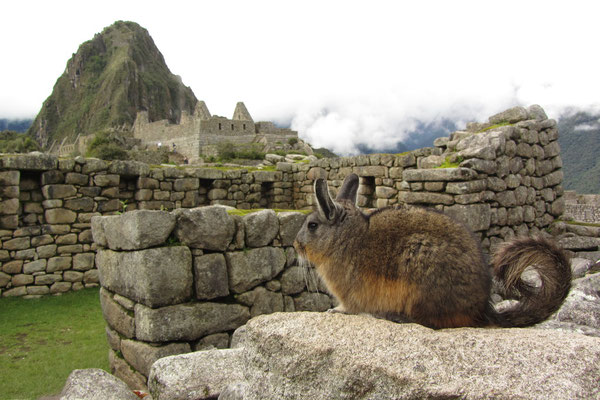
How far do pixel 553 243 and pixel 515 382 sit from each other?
1.41 meters

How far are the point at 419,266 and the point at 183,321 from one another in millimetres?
3324

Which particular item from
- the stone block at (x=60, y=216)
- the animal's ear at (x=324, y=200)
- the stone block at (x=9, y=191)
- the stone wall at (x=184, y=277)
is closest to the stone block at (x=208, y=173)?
the stone block at (x=60, y=216)

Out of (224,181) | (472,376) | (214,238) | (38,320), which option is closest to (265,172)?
(224,181)

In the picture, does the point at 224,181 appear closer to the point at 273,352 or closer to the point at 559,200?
the point at 559,200

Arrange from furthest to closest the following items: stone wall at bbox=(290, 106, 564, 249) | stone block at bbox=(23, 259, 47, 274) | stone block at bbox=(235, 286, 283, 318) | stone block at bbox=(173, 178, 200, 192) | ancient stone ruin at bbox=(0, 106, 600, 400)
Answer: stone block at bbox=(173, 178, 200, 192) < stone block at bbox=(23, 259, 47, 274) < stone wall at bbox=(290, 106, 564, 249) < stone block at bbox=(235, 286, 283, 318) < ancient stone ruin at bbox=(0, 106, 600, 400)

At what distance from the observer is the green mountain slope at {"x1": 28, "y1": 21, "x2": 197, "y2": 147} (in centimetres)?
12469

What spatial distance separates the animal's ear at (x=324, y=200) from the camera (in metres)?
2.86

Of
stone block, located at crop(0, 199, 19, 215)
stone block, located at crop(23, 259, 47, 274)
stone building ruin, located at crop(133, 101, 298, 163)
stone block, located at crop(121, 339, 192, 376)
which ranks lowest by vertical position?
stone block, located at crop(23, 259, 47, 274)

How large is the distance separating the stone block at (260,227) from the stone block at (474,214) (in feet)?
10.4

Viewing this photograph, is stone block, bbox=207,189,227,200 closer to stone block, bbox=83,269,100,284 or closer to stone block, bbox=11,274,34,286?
stone block, bbox=83,269,100,284

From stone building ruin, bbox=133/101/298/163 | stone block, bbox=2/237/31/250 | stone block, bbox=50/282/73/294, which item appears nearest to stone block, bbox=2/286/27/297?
stone block, bbox=50/282/73/294

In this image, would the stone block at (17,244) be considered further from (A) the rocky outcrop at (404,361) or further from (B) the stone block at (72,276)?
(A) the rocky outcrop at (404,361)

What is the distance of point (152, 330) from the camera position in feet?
15.8

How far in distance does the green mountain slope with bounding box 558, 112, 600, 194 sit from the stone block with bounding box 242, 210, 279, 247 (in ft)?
49.7
